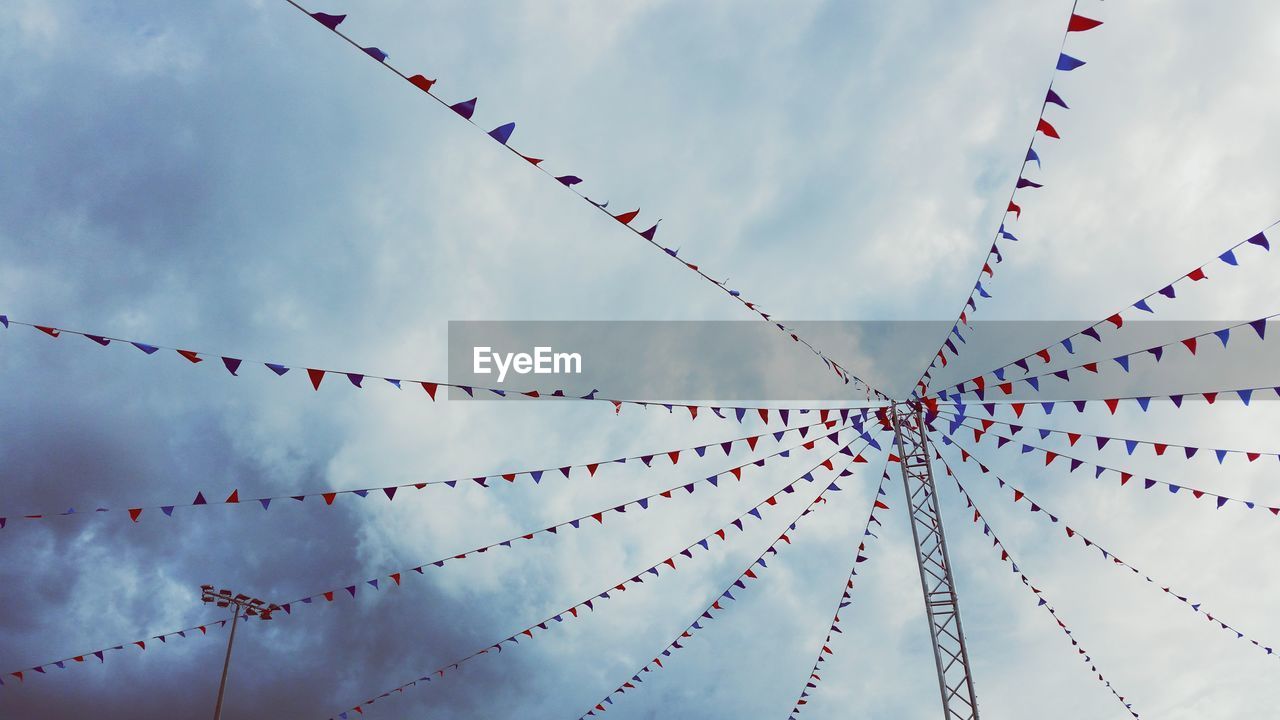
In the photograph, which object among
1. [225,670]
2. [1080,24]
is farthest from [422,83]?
[225,670]

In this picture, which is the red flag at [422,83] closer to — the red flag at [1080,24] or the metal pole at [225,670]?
the red flag at [1080,24]

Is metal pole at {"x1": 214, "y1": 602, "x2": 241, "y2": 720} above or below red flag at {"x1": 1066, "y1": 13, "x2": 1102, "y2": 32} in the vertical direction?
below

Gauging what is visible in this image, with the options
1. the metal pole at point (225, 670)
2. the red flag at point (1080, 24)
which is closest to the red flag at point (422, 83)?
the red flag at point (1080, 24)

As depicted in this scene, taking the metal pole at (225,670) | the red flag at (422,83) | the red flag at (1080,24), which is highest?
the red flag at (1080,24)

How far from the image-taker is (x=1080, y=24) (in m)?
5.65

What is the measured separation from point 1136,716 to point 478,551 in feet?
47.2

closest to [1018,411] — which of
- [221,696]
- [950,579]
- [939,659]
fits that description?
[950,579]

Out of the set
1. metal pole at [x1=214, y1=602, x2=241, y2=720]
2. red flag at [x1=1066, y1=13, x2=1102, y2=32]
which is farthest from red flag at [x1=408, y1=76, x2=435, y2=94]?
metal pole at [x1=214, y1=602, x2=241, y2=720]

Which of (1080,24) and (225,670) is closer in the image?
(1080,24)

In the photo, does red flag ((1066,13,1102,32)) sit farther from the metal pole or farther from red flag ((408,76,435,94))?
the metal pole

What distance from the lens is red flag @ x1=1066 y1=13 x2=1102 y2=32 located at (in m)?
5.61

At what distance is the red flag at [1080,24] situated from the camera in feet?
18.4

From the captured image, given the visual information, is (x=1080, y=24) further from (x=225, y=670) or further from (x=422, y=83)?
(x=225, y=670)

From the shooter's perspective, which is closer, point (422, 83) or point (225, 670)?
point (422, 83)
